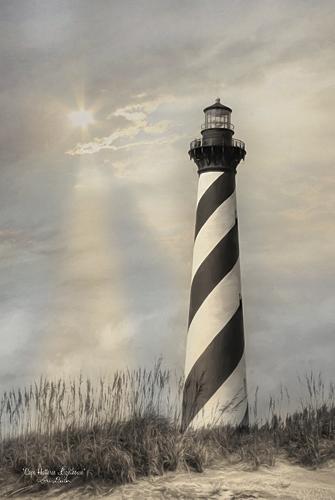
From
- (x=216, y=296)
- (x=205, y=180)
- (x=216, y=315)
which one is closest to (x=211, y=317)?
(x=216, y=315)

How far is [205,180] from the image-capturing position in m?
14.1

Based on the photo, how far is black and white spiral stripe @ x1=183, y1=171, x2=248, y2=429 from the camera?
12.8 meters

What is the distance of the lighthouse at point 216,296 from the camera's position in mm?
12844

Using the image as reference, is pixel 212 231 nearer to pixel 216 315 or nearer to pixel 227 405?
pixel 216 315

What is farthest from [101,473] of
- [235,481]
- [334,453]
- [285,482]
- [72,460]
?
[334,453]

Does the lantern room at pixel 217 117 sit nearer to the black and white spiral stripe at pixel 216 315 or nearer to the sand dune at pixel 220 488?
the black and white spiral stripe at pixel 216 315

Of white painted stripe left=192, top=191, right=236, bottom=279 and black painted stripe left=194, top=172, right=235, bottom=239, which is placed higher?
black painted stripe left=194, top=172, right=235, bottom=239

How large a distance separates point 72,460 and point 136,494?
0.97 m

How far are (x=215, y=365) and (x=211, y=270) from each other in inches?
84.2

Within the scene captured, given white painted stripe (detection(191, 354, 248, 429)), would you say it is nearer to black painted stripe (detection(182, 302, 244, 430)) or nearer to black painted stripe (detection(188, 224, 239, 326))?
black painted stripe (detection(182, 302, 244, 430))

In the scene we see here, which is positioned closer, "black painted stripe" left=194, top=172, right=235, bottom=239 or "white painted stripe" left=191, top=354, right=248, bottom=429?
"white painted stripe" left=191, top=354, right=248, bottom=429

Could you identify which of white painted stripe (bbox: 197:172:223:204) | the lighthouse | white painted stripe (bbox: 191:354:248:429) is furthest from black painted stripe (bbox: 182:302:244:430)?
white painted stripe (bbox: 197:172:223:204)

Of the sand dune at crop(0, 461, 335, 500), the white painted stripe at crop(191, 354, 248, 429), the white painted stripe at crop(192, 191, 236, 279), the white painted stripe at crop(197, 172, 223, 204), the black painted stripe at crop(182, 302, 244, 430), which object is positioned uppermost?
the white painted stripe at crop(197, 172, 223, 204)

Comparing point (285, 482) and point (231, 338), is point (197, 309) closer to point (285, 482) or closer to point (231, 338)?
point (231, 338)
